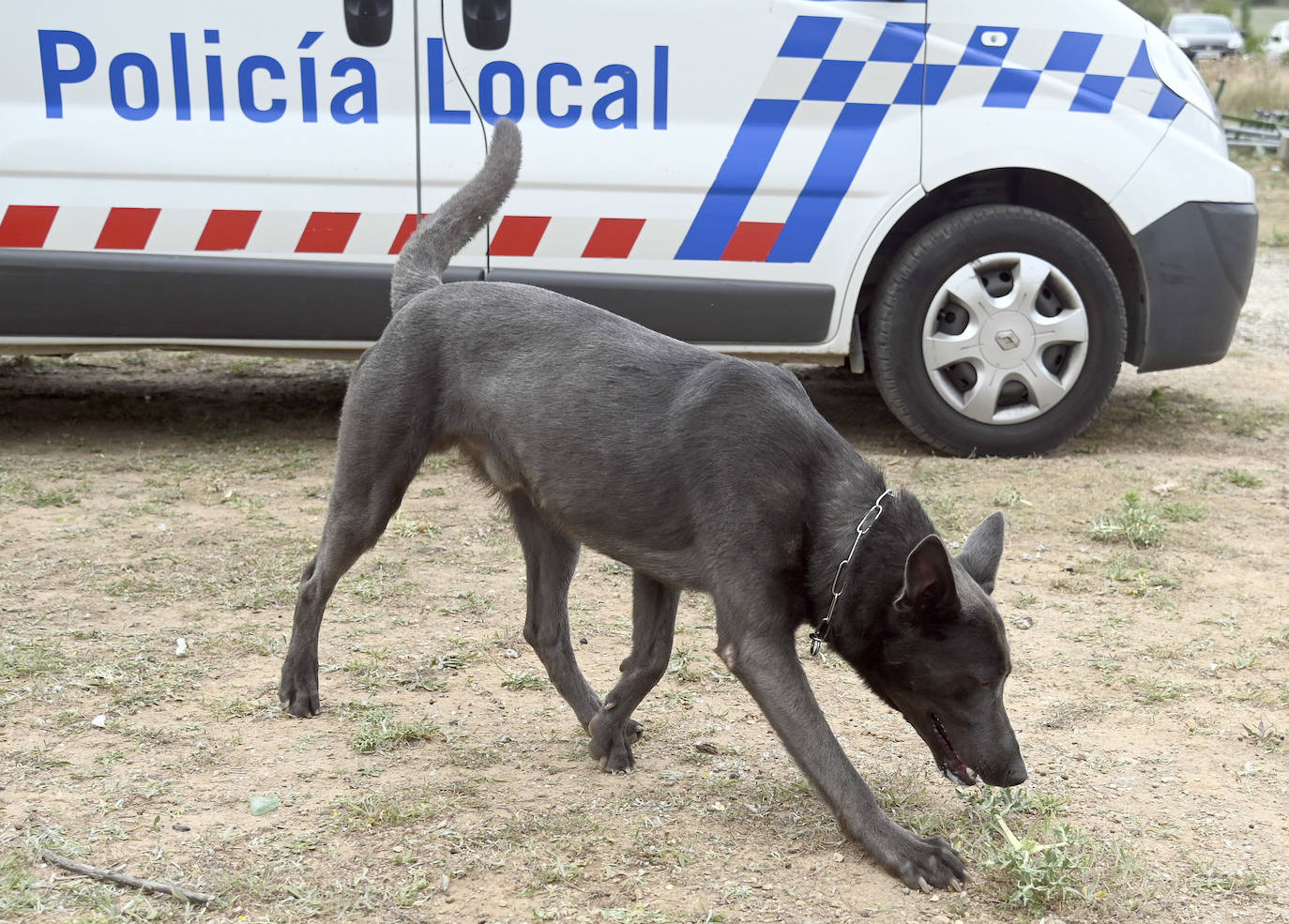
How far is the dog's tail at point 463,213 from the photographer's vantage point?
12.6 feet

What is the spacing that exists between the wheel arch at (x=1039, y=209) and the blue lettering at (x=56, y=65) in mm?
3297

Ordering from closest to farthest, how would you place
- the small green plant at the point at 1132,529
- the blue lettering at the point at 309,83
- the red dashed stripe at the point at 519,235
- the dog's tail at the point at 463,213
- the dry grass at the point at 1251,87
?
the dog's tail at the point at 463,213 < the small green plant at the point at 1132,529 < the blue lettering at the point at 309,83 < the red dashed stripe at the point at 519,235 < the dry grass at the point at 1251,87

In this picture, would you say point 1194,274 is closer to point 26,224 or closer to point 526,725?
point 526,725

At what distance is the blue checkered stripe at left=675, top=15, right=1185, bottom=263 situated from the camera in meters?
5.65

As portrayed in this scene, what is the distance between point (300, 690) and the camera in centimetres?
368

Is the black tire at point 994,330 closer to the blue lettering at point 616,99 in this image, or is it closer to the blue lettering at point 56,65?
the blue lettering at point 616,99

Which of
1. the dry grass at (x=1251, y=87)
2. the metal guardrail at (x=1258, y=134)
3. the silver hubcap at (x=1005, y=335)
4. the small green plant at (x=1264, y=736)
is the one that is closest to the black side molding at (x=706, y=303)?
the silver hubcap at (x=1005, y=335)

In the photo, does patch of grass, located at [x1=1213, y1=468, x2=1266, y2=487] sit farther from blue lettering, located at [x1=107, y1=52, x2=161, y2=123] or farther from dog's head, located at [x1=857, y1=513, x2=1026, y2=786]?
blue lettering, located at [x1=107, y1=52, x2=161, y2=123]

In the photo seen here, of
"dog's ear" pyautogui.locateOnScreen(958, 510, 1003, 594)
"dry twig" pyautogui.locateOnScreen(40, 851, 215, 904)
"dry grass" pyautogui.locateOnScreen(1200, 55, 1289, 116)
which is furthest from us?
"dry grass" pyautogui.locateOnScreen(1200, 55, 1289, 116)

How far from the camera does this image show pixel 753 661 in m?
3.05

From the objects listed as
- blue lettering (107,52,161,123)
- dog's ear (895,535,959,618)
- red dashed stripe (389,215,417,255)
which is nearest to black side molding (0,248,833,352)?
red dashed stripe (389,215,417,255)

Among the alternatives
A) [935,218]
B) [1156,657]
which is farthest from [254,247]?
[1156,657]

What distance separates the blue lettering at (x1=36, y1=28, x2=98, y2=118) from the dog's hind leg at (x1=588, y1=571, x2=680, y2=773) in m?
3.40

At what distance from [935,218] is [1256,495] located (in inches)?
71.0
